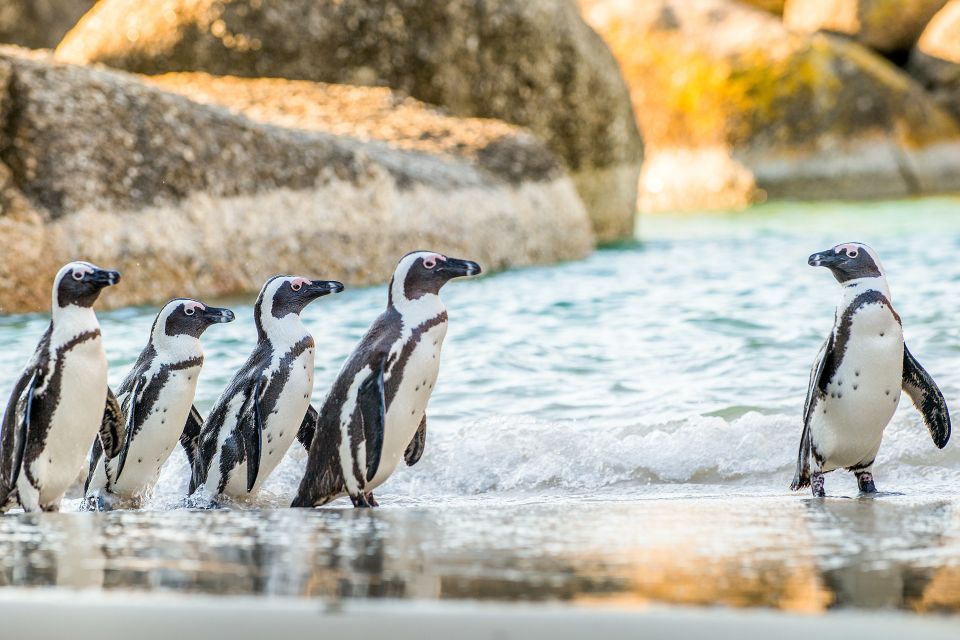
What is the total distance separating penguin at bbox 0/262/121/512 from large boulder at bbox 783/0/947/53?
2146cm

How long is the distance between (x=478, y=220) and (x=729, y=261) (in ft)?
6.77

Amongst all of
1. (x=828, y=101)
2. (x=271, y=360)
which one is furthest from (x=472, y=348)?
(x=828, y=101)

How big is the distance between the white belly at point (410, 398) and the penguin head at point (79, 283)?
0.94 metres

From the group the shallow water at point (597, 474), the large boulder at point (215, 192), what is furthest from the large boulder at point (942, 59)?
the large boulder at point (215, 192)

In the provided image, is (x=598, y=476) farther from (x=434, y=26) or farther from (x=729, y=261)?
(x=434, y=26)

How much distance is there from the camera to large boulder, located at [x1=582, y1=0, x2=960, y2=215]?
69.8 ft

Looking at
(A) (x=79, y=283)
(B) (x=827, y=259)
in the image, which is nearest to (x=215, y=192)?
(A) (x=79, y=283)

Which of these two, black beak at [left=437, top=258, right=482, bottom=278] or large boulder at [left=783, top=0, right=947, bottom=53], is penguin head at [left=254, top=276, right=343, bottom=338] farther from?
large boulder at [left=783, top=0, right=947, bottom=53]

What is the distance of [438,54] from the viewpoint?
1349 centimetres

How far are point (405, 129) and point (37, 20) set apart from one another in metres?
13.3

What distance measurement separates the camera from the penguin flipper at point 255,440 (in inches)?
182

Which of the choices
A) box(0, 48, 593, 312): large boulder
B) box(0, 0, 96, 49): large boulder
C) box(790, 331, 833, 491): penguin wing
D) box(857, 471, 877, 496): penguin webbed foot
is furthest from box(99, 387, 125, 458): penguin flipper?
box(0, 0, 96, 49): large boulder

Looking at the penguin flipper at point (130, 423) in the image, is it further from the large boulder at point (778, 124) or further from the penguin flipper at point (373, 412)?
the large boulder at point (778, 124)

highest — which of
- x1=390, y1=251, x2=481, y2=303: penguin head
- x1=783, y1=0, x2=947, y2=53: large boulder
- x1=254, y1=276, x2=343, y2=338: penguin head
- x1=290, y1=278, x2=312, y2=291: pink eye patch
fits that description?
x1=783, y1=0, x2=947, y2=53: large boulder
